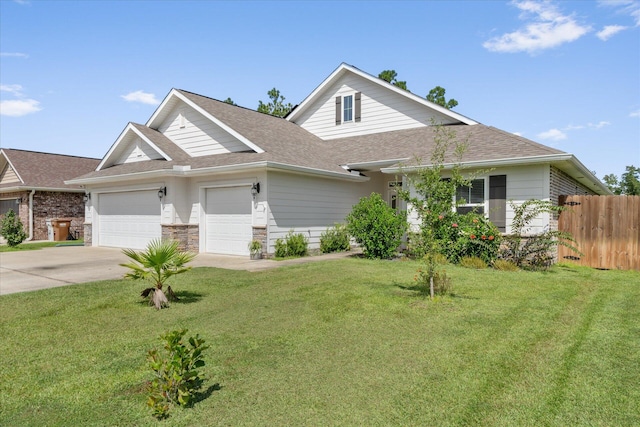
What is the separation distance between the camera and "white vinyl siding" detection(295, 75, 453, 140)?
1786cm

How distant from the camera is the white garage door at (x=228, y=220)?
13.7 metres

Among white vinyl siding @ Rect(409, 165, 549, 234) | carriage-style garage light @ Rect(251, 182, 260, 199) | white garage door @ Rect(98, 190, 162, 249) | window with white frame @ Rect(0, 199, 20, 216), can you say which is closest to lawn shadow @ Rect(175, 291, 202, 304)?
carriage-style garage light @ Rect(251, 182, 260, 199)

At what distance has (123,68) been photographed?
539 inches

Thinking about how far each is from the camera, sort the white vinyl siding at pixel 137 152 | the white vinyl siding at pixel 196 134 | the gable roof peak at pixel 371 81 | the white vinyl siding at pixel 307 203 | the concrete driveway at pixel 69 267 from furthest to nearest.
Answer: the gable roof peak at pixel 371 81
the white vinyl siding at pixel 137 152
the white vinyl siding at pixel 196 134
the white vinyl siding at pixel 307 203
the concrete driveway at pixel 69 267

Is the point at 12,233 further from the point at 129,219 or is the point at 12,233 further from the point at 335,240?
the point at 335,240

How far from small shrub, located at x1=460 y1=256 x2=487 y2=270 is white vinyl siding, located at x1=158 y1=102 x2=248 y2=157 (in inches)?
342

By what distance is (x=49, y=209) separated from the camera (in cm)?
2336

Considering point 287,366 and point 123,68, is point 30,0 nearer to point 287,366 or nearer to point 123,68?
point 123,68

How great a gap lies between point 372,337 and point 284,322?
1393 mm

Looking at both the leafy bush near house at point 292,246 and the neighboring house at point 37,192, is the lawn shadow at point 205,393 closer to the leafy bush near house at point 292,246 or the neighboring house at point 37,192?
the leafy bush near house at point 292,246

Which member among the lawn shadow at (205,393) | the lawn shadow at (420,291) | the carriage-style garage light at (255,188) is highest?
the carriage-style garage light at (255,188)

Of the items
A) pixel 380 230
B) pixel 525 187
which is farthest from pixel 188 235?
pixel 525 187

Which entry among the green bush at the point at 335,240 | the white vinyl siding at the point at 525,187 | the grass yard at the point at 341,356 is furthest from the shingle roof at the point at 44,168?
the white vinyl siding at the point at 525,187

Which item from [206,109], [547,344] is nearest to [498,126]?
[206,109]
